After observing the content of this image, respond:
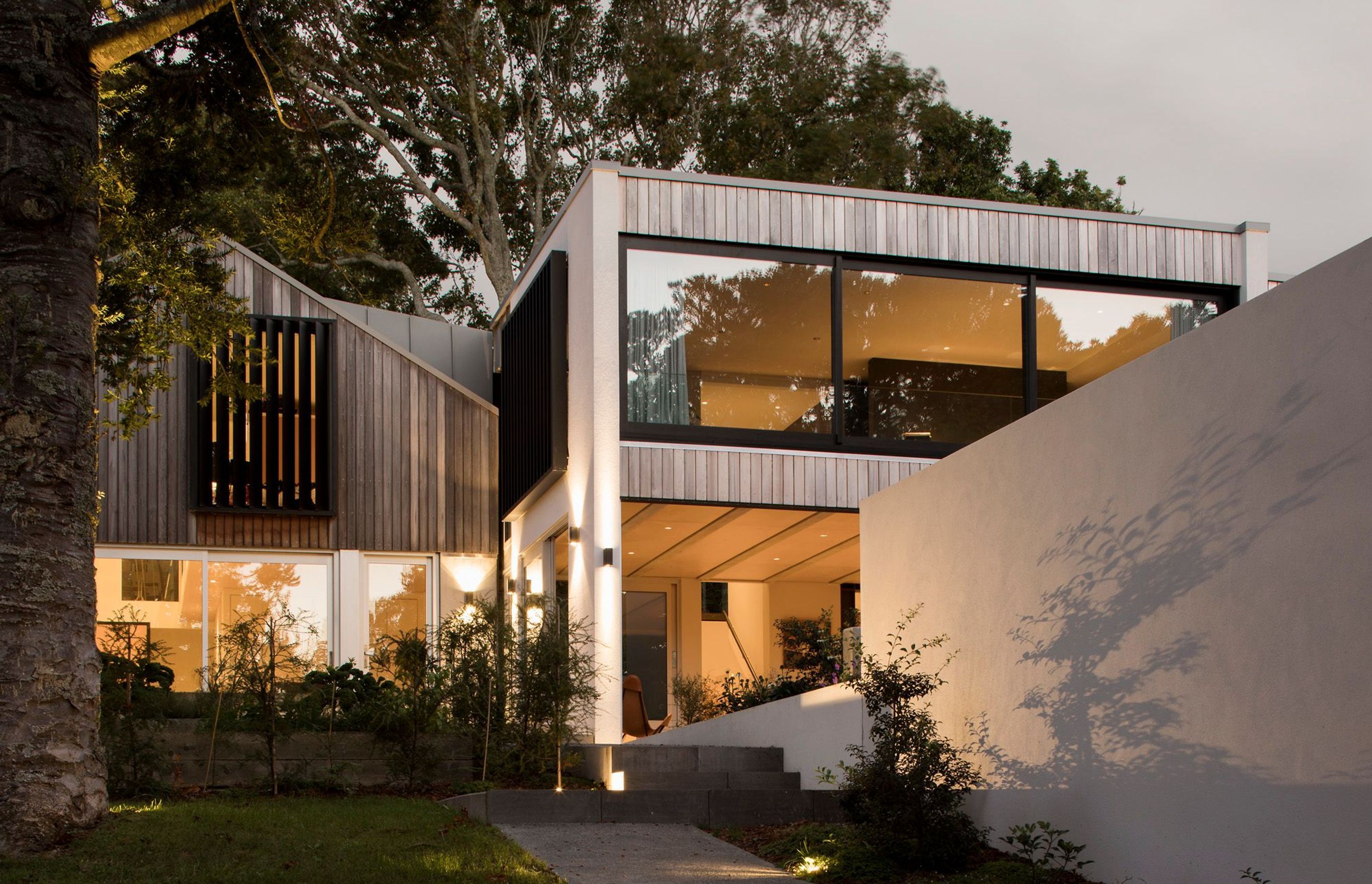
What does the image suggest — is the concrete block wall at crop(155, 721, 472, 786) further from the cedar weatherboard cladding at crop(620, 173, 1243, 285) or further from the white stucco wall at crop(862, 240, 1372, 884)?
the cedar weatherboard cladding at crop(620, 173, 1243, 285)

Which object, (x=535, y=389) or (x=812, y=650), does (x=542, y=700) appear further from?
(x=535, y=389)

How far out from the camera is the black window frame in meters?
11.1

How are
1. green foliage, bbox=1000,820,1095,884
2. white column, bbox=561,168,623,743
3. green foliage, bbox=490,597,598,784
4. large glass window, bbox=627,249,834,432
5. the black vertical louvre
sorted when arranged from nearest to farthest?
1. green foliage, bbox=1000,820,1095,884
2. green foliage, bbox=490,597,598,784
3. white column, bbox=561,168,623,743
4. large glass window, bbox=627,249,834,432
5. the black vertical louvre

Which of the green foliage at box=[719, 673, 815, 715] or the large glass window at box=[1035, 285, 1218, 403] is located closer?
the green foliage at box=[719, 673, 815, 715]

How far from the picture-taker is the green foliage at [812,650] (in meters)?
10.1

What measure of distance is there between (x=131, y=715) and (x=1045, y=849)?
18.6 feet

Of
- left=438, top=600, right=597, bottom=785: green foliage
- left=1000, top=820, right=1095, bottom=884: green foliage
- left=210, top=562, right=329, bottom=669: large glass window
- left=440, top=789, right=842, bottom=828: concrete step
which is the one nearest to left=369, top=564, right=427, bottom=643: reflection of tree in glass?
left=210, top=562, right=329, bottom=669: large glass window

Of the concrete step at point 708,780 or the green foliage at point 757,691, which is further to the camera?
the green foliage at point 757,691

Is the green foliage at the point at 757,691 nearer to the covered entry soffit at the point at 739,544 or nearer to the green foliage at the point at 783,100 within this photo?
the covered entry soffit at the point at 739,544

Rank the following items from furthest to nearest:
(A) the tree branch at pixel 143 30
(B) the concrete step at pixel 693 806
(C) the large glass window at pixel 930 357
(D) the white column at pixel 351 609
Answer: (D) the white column at pixel 351 609 → (C) the large glass window at pixel 930 357 → (B) the concrete step at pixel 693 806 → (A) the tree branch at pixel 143 30

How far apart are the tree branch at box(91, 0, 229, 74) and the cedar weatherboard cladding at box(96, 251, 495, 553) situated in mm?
6726

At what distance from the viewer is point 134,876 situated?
5.61m

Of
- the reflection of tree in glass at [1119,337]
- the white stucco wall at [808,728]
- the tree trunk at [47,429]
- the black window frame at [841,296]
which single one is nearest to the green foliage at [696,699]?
the white stucco wall at [808,728]

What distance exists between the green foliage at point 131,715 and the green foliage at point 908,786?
14.9 feet
